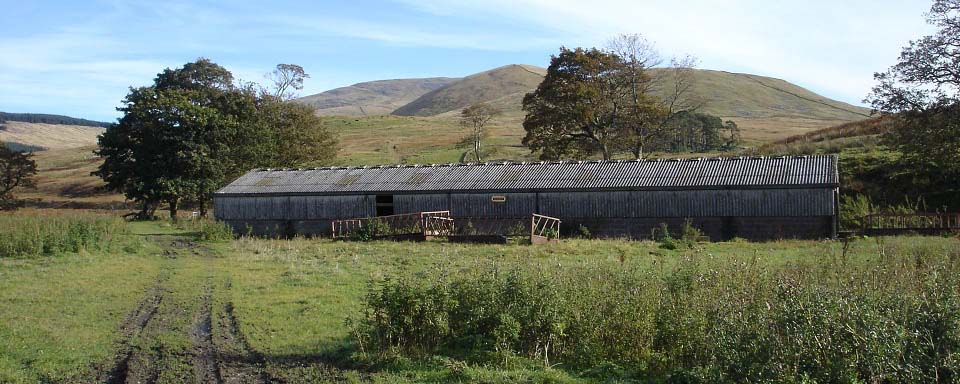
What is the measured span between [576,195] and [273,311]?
2191 centimetres

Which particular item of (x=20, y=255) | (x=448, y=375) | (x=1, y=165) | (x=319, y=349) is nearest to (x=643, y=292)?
(x=448, y=375)

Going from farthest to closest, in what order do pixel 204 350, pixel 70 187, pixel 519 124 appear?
1. pixel 519 124
2. pixel 70 187
3. pixel 204 350

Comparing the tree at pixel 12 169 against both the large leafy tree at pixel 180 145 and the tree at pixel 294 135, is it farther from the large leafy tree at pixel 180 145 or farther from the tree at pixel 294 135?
the tree at pixel 294 135

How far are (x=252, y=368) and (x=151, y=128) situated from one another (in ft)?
136

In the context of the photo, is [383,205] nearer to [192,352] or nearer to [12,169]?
[192,352]

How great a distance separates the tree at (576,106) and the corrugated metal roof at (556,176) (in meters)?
8.73

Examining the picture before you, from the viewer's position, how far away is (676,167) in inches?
1378

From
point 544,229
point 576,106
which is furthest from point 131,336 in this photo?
point 576,106

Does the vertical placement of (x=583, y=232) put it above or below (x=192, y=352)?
below

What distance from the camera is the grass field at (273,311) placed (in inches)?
398

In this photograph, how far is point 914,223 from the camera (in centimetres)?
2922

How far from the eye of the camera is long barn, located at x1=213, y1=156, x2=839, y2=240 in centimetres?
3127

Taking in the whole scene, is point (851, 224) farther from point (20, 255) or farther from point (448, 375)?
point (20, 255)

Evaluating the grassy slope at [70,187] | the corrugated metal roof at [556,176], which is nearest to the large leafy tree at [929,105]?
the corrugated metal roof at [556,176]
